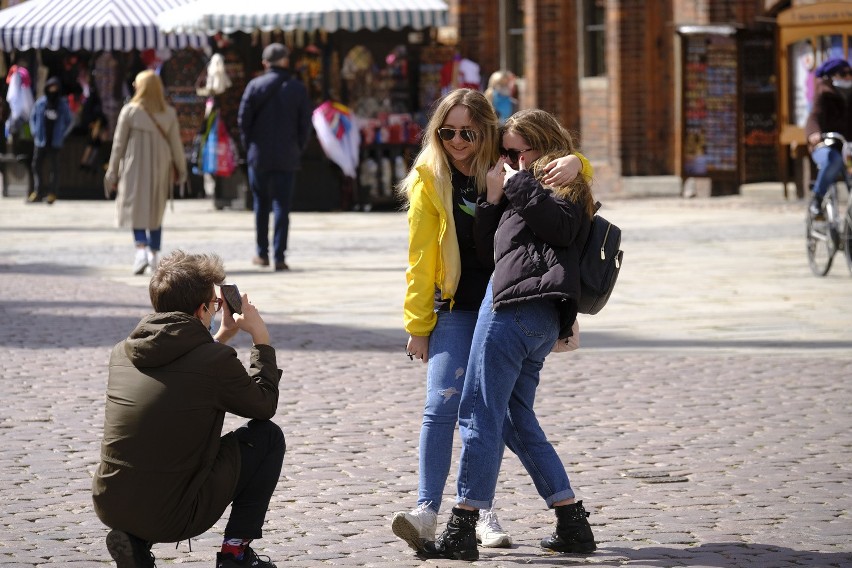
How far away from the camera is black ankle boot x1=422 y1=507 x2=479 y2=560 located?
18.8ft

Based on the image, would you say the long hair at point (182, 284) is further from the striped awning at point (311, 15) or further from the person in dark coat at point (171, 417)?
the striped awning at point (311, 15)

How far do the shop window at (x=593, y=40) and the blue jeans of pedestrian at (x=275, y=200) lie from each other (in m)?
13.3

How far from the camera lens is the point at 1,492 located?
6812 mm

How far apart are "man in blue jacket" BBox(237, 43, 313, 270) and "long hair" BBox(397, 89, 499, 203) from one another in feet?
33.4

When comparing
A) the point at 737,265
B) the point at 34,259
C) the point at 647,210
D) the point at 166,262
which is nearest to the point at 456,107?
the point at 166,262

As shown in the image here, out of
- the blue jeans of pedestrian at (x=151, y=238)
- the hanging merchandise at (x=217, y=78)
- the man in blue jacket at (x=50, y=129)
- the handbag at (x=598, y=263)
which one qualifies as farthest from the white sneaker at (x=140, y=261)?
the man in blue jacket at (x=50, y=129)

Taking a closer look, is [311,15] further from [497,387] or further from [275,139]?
[497,387]

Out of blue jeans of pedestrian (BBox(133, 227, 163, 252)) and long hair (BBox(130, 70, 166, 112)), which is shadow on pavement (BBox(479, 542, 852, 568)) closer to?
long hair (BBox(130, 70, 166, 112))

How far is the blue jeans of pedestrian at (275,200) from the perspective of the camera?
16.0m

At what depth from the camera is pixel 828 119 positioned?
1484 cm

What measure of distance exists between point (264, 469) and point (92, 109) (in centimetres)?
2347

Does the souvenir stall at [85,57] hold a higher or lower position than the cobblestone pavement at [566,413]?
higher

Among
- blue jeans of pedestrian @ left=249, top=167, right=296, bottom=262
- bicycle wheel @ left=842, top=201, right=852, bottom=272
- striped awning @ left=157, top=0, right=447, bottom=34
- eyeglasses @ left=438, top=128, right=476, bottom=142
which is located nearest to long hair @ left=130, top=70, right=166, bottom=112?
blue jeans of pedestrian @ left=249, top=167, right=296, bottom=262

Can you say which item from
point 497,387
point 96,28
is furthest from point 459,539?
point 96,28
